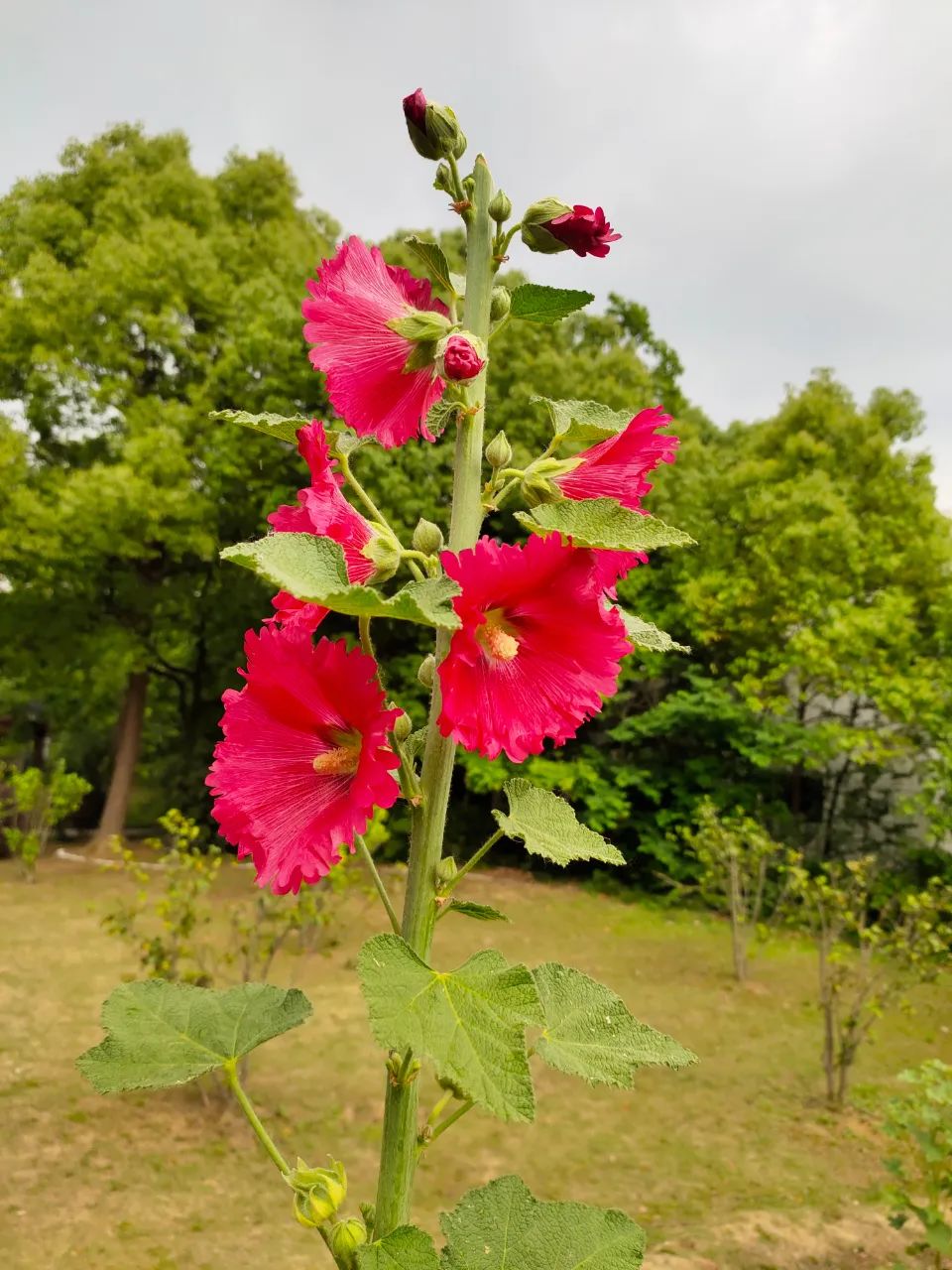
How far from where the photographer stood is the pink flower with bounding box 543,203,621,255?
1.11m

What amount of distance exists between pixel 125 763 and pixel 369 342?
505 inches

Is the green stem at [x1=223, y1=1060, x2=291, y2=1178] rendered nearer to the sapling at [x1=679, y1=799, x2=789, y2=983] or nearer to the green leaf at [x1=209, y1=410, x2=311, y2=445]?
the green leaf at [x1=209, y1=410, x2=311, y2=445]

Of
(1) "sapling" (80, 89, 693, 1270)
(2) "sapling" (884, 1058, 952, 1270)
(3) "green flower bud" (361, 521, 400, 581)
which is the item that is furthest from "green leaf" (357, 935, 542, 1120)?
(2) "sapling" (884, 1058, 952, 1270)

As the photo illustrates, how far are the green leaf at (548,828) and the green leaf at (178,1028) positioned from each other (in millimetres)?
386

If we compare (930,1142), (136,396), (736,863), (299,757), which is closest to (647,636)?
(299,757)

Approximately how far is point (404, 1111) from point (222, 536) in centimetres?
1297

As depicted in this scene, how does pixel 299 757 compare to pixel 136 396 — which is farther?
pixel 136 396

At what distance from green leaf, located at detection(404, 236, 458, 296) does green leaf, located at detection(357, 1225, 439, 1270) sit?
111 cm

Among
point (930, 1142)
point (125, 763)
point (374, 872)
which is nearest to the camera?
point (374, 872)

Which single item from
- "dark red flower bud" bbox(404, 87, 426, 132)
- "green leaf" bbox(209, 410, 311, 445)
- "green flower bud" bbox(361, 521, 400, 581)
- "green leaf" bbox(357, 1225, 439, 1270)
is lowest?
"green leaf" bbox(357, 1225, 439, 1270)

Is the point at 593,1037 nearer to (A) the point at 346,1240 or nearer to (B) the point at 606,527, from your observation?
(A) the point at 346,1240

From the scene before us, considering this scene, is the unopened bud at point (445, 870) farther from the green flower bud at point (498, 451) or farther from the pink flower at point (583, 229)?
the pink flower at point (583, 229)

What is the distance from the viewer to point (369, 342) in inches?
43.2

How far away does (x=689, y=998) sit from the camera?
7.43m
